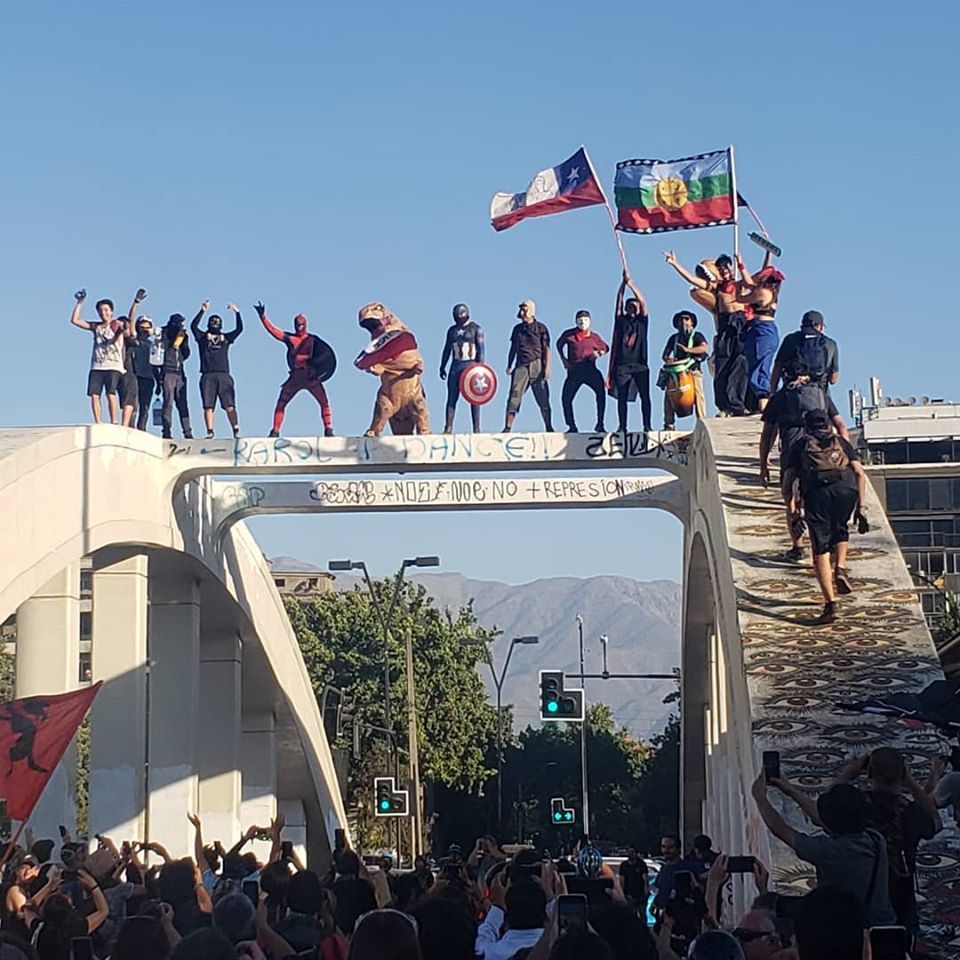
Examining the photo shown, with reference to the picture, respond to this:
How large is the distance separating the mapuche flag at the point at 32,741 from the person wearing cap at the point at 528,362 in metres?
9.70

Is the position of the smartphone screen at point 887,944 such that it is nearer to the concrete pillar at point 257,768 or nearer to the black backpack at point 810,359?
the black backpack at point 810,359

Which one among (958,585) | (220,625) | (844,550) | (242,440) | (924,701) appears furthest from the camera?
(958,585)

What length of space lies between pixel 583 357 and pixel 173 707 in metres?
8.36

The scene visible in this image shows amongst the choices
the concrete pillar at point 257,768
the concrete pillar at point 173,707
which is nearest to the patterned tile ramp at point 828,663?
the concrete pillar at point 173,707

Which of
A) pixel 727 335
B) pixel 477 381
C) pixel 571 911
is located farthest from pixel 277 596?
pixel 571 911

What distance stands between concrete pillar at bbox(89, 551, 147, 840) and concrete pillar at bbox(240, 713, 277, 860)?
1365 cm

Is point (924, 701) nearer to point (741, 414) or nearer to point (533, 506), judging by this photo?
point (741, 414)

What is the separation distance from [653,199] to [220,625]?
11.1 meters

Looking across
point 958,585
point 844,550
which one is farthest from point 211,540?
point 958,585

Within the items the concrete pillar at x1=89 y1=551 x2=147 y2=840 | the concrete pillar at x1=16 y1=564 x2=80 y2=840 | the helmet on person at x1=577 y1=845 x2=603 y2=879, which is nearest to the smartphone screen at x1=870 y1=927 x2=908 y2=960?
the helmet on person at x1=577 y1=845 x2=603 y2=879

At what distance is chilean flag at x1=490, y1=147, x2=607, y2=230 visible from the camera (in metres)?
25.3

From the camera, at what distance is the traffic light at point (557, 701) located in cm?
3123

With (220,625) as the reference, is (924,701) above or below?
below

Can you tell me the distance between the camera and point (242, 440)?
23.9m
